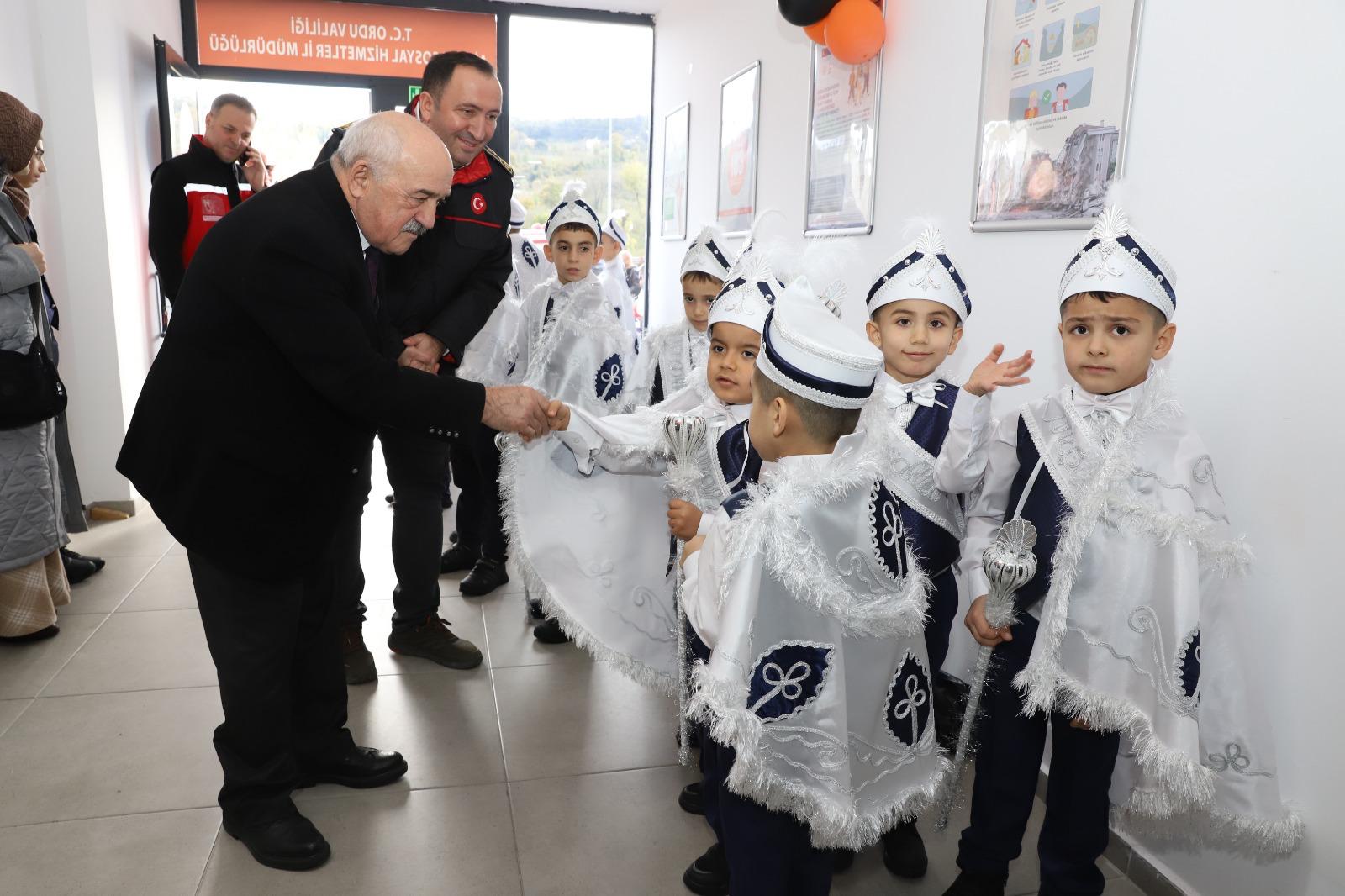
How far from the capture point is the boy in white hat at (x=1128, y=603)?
1648 millimetres

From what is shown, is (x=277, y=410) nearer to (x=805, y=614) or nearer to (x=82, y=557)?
(x=805, y=614)

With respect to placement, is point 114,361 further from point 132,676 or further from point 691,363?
point 691,363

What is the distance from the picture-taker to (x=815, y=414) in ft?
4.98

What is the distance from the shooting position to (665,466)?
2422 mm

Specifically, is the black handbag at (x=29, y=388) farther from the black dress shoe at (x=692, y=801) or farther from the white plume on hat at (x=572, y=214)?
the black dress shoe at (x=692, y=801)

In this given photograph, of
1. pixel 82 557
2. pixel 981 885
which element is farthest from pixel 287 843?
pixel 82 557

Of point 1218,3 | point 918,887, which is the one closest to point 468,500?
point 918,887

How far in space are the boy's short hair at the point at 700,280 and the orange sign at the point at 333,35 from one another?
512cm

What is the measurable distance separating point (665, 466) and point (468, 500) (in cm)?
197

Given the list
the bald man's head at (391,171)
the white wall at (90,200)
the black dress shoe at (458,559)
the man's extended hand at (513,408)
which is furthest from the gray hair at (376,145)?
the white wall at (90,200)

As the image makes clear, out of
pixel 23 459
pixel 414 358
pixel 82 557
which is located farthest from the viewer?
pixel 82 557

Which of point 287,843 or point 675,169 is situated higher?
point 675,169

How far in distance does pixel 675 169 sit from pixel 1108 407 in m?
5.53

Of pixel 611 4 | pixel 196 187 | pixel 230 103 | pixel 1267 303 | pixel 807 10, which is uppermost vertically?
pixel 611 4
